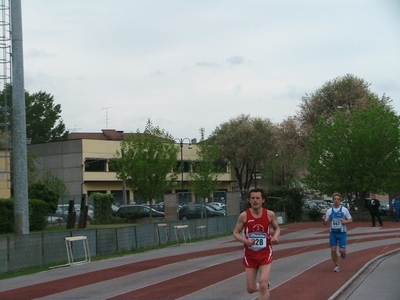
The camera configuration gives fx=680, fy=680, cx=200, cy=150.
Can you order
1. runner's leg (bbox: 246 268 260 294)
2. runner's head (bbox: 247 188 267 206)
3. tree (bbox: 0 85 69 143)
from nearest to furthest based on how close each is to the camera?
1. runner's head (bbox: 247 188 267 206)
2. runner's leg (bbox: 246 268 260 294)
3. tree (bbox: 0 85 69 143)

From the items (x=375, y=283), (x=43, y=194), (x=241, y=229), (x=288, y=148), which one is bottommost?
(x=375, y=283)

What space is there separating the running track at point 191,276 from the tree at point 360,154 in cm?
1864

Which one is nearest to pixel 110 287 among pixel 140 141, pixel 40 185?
pixel 40 185

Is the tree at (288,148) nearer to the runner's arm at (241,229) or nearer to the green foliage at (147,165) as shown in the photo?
the green foliage at (147,165)

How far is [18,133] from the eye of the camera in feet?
77.7

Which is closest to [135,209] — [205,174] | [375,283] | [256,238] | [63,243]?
[205,174]

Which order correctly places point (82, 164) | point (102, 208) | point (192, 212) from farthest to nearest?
1. point (82, 164)
2. point (192, 212)
3. point (102, 208)

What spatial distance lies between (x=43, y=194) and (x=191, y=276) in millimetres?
21693

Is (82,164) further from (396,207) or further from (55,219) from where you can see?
(396,207)

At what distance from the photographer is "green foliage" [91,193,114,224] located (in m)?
46.7

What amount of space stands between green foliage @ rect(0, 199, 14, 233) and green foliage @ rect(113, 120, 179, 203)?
1848cm

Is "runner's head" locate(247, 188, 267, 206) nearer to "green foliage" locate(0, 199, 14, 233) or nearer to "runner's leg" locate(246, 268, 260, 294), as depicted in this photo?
"runner's leg" locate(246, 268, 260, 294)

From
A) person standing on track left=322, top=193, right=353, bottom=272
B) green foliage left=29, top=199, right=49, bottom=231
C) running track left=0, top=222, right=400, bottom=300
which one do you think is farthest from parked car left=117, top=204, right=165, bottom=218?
person standing on track left=322, top=193, right=353, bottom=272

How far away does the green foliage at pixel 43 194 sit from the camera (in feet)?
120
